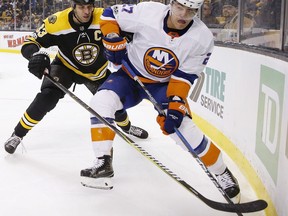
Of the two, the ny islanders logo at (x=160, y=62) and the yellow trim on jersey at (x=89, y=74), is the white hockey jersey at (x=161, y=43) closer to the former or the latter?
the ny islanders logo at (x=160, y=62)

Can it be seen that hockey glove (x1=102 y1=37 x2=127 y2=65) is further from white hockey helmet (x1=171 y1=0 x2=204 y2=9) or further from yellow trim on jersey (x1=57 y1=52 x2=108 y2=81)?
yellow trim on jersey (x1=57 y1=52 x2=108 y2=81)

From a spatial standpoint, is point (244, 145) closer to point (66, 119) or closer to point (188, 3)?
point (188, 3)

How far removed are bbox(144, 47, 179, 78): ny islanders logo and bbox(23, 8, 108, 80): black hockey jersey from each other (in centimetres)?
68

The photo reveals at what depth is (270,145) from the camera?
1.93 m

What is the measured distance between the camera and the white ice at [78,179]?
200cm

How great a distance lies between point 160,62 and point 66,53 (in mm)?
887

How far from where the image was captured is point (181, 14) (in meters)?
1.99

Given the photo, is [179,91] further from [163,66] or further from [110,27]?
[110,27]

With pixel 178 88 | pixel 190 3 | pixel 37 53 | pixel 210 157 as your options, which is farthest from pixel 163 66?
pixel 37 53

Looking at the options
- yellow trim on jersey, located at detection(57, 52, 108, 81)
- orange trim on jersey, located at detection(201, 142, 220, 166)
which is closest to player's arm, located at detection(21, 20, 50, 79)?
yellow trim on jersey, located at detection(57, 52, 108, 81)

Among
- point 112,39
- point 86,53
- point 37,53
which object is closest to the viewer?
point 112,39

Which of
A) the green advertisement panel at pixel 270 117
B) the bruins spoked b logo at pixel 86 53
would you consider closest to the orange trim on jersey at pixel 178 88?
the green advertisement panel at pixel 270 117

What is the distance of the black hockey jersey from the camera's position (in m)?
2.72

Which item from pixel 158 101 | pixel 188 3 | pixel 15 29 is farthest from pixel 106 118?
pixel 15 29
